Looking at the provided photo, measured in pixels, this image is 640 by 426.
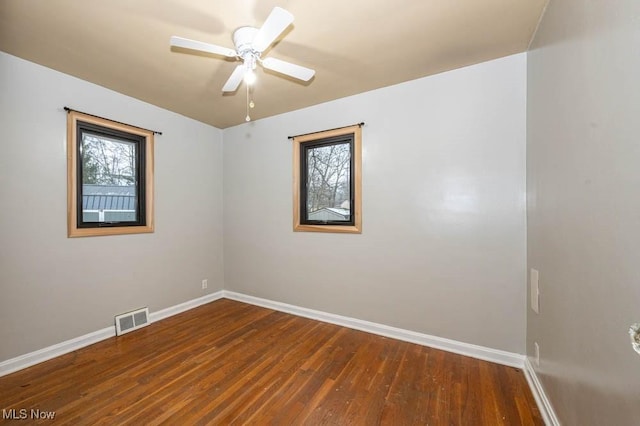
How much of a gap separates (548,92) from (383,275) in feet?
6.27

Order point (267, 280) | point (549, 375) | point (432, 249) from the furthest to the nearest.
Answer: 1. point (267, 280)
2. point (432, 249)
3. point (549, 375)

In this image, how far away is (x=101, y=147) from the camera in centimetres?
267

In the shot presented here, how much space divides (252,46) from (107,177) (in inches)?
88.2

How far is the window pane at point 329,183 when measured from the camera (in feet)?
9.74

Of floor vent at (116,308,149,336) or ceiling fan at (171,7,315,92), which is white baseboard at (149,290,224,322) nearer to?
floor vent at (116,308,149,336)

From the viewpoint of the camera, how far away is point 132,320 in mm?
2748

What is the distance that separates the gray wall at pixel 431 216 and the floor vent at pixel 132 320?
5.00 ft

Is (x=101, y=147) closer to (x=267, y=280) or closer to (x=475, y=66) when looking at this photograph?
(x=267, y=280)

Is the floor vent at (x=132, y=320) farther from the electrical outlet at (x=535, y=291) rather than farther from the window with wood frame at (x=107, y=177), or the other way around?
the electrical outlet at (x=535, y=291)

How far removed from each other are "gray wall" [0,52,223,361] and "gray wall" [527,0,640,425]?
363cm

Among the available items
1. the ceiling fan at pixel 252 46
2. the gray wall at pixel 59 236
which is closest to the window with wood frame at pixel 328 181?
the ceiling fan at pixel 252 46

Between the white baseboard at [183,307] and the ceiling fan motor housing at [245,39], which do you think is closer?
the ceiling fan motor housing at [245,39]

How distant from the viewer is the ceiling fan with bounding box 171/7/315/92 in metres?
1.35

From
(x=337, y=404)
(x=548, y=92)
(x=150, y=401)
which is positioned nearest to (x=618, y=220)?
(x=548, y=92)
